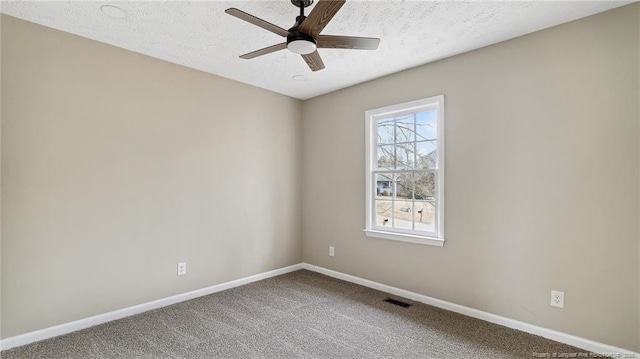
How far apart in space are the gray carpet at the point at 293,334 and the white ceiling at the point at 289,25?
2.51m

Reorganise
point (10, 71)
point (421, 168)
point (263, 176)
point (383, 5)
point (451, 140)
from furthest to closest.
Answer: point (263, 176), point (421, 168), point (451, 140), point (10, 71), point (383, 5)

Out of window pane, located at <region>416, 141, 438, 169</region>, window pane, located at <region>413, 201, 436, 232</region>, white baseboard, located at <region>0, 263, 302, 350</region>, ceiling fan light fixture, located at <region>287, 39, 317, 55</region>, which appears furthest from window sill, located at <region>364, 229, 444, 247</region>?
ceiling fan light fixture, located at <region>287, 39, 317, 55</region>

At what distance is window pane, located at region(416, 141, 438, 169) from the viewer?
131 inches

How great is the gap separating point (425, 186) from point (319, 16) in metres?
2.18

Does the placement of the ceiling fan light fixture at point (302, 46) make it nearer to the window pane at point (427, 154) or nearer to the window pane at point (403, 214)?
the window pane at point (427, 154)

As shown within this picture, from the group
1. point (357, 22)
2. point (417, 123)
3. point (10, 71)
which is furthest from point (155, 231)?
point (417, 123)

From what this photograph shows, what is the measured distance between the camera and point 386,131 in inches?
149

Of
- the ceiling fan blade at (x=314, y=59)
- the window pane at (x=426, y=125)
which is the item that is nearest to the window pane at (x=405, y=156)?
the window pane at (x=426, y=125)

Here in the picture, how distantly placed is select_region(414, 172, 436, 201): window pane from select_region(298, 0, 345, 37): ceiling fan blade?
6.54 feet

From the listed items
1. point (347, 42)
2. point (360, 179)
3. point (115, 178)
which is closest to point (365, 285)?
point (360, 179)

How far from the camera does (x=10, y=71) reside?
2395mm

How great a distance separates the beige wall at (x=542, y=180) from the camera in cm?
226

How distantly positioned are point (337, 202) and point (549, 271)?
2.36 m

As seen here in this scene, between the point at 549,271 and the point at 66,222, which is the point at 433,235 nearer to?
the point at 549,271
